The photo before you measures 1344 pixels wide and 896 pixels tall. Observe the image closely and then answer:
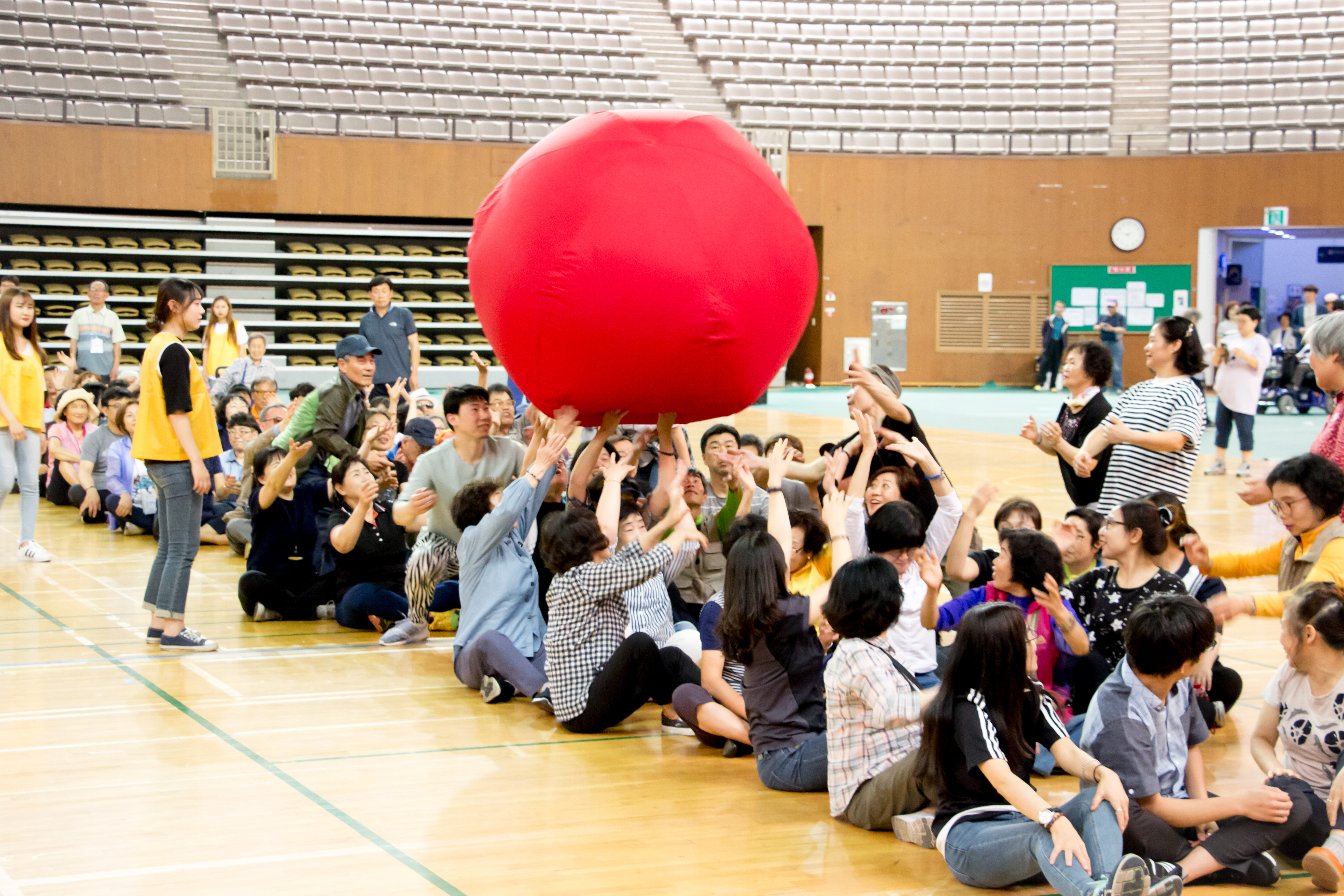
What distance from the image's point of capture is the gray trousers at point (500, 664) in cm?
435

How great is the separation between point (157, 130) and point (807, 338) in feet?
32.0

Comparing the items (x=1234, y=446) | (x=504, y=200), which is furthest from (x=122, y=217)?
(x=504, y=200)

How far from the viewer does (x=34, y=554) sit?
22.8ft

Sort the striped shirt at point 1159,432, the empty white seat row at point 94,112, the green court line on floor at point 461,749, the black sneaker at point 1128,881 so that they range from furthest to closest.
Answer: the empty white seat row at point 94,112 < the striped shirt at point 1159,432 < the green court line on floor at point 461,749 < the black sneaker at point 1128,881

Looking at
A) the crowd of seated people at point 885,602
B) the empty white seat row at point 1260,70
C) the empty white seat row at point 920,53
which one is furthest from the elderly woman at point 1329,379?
the empty white seat row at point 1260,70

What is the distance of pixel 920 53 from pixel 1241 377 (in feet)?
38.9

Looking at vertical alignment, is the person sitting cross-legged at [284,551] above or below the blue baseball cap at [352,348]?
below

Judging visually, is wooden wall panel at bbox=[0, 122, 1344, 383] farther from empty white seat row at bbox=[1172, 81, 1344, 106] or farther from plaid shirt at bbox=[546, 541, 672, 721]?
plaid shirt at bbox=[546, 541, 672, 721]

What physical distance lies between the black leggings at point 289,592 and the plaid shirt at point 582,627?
209 cm

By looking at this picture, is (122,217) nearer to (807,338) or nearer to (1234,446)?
(807,338)

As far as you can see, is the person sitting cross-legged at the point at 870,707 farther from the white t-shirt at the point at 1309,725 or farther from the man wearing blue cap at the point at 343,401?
the man wearing blue cap at the point at 343,401

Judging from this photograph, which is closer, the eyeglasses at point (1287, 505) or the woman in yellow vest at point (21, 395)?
the eyeglasses at point (1287, 505)

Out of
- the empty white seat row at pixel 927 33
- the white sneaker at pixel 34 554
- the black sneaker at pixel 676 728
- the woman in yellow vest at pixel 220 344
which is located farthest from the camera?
the empty white seat row at pixel 927 33

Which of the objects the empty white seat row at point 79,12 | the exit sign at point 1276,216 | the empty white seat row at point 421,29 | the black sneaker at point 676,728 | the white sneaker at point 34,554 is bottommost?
the black sneaker at point 676,728
